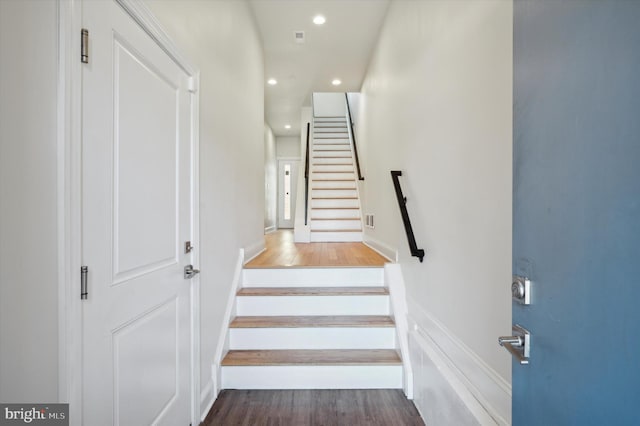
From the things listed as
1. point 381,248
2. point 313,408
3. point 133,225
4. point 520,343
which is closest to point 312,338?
point 313,408

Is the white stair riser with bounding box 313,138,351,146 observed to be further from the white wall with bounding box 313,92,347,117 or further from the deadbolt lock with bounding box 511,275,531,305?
the deadbolt lock with bounding box 511,275,531,305

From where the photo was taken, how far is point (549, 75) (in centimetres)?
67

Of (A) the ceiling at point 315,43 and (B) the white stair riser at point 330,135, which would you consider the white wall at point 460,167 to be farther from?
(B) the white stair riser at point 330,135

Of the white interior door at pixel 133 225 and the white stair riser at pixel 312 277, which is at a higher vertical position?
the white interior door at pixel 133 225

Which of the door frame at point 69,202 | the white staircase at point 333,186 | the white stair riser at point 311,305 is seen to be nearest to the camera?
the door frame at point 69,202

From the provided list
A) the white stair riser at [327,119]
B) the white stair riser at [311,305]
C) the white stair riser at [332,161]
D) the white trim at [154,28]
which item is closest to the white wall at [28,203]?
the white trim at [154,28]

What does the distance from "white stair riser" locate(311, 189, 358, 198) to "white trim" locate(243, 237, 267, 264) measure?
2.44m

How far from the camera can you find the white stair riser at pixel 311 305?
266 cm

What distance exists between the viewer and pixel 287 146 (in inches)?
381

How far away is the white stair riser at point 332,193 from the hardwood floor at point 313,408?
4270 mm

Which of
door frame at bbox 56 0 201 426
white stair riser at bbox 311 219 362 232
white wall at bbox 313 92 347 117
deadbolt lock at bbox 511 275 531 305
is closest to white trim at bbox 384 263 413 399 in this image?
deadbolt lock at bbox 511 275 531 305

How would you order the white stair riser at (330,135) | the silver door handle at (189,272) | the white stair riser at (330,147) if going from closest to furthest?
the silver door handle at (189,272)
the white stair riser at (330,147)
the white stair riser at (330,135)

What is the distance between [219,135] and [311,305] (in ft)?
5.19

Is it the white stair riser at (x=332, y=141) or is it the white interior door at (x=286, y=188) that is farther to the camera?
the white interior door at (x=286, y=188)
